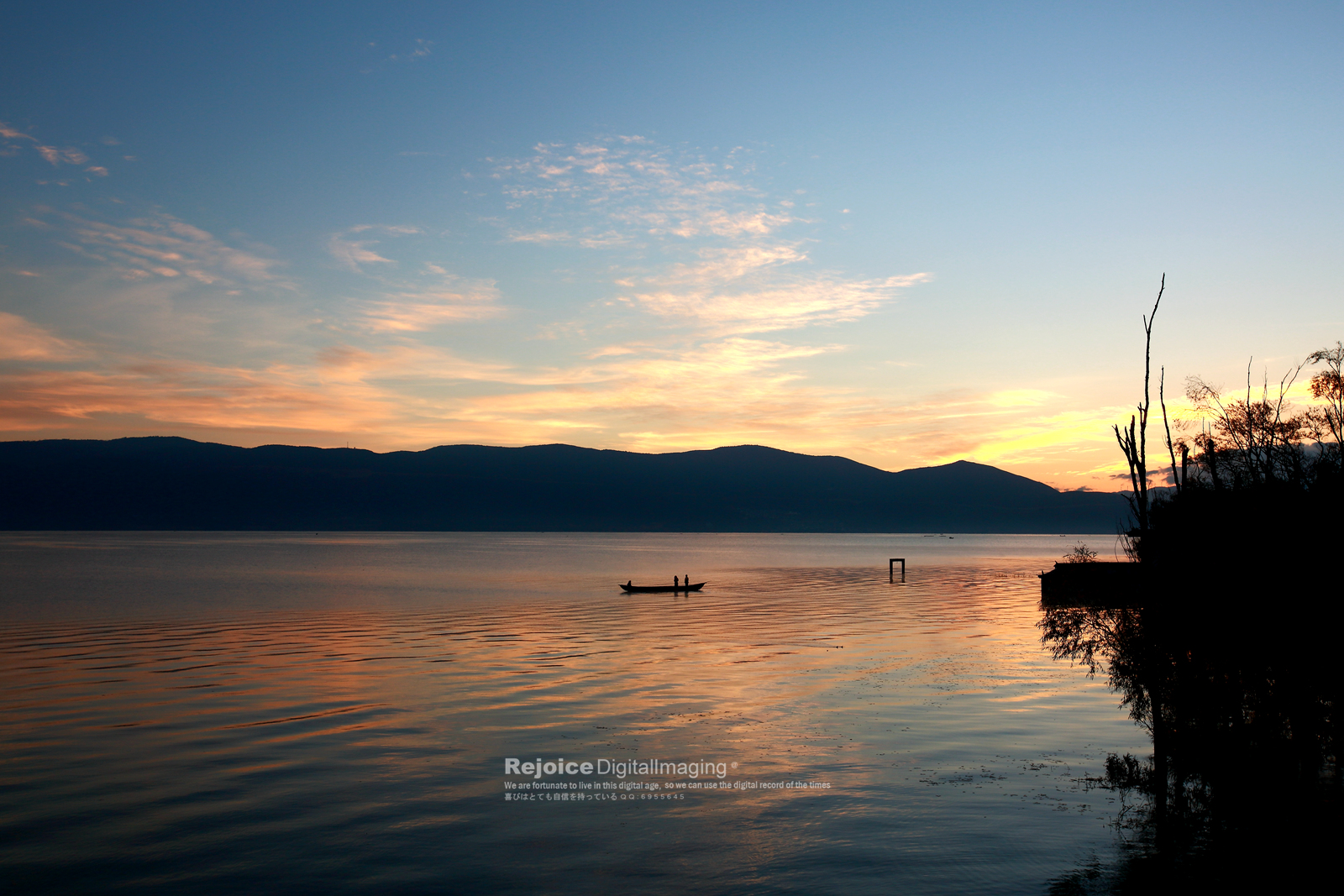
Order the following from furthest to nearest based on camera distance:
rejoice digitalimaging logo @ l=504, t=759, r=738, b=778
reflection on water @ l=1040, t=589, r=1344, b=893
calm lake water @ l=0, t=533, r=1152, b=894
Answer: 1. rejoice digitalimaging logo @ l=504, t=759, r=738, b=778
2. reflection on water @ l=1040, t=589, r=1344, b=893
3. calm lake water @ l=0, t=533, r=1152, b=894

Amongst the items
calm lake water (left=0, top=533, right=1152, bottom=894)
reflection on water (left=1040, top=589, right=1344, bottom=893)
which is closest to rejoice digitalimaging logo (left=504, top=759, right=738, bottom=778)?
calm lake water (left=0, top=533, right=1152, bottom=894)

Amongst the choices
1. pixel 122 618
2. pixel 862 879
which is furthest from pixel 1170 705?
pixel 122 618

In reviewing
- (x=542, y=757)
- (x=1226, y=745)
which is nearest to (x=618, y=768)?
(x=542, y=757)

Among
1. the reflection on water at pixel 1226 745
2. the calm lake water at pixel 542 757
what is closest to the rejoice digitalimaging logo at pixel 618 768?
the calm lake water at pixel 542 757

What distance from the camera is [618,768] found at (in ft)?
78.5

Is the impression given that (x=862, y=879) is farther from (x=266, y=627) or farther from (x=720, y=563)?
(x=720, y=563)

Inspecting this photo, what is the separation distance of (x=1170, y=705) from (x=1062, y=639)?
10.4 feet

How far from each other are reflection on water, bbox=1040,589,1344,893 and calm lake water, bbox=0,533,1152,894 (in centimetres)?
138

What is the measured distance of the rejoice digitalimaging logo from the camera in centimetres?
2341

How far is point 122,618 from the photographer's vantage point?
6197 cm

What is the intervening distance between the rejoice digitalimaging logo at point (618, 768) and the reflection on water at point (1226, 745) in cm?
977

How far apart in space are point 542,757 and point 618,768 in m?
2.39

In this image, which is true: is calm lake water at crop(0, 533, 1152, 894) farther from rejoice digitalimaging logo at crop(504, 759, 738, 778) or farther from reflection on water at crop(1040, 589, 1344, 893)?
reflection on water at crop(1040, 589, 1344, 893)

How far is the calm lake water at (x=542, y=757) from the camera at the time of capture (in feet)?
56.1
